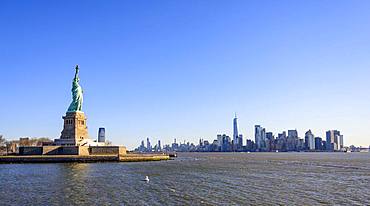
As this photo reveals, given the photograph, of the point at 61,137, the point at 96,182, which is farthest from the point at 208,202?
the point at 61,137

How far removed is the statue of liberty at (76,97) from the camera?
354 feet

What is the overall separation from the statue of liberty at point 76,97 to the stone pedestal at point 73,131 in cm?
179

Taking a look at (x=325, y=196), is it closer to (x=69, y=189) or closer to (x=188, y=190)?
(x=188, y=190)

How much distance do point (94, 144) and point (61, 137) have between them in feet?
28.9

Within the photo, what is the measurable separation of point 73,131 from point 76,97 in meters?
10.6

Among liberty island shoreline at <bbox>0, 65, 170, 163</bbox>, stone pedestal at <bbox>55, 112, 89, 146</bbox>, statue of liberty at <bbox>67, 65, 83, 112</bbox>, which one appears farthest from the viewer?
statue of liberty at <bbox>67, 65, 83, 112</bbox>

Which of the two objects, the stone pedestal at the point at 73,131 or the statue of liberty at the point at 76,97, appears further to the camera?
the statue of liberty at the point at 76,97

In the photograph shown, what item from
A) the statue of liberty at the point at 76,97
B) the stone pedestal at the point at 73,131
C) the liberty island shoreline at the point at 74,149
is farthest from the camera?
the statue of liberty at the point at 76,97

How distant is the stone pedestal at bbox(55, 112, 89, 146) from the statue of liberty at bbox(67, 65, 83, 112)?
1.79 meters

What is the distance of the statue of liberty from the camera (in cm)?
10781

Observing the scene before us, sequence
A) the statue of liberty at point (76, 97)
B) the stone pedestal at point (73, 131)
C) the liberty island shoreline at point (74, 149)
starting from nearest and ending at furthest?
1. the liberty island shoreline at point (74, 149)
2. the stone pedestal at point (73, 131)
3. the statue of liberty at point (76, 97)

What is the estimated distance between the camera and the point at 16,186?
4325cm

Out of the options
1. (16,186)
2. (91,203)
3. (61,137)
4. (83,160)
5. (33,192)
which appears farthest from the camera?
(61,137)

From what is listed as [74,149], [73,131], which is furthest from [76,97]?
[74,149]
